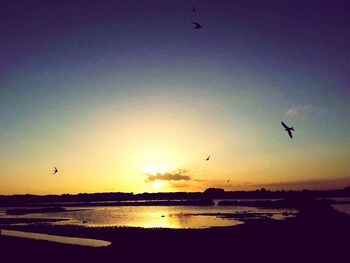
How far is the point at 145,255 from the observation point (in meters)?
26.6

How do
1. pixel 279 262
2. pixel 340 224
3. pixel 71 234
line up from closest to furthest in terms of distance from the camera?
pixel 279 262 < pixel 340 224 < pixel 71 234

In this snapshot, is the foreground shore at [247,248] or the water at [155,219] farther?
the water at [155,219]

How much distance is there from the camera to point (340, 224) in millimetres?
30125

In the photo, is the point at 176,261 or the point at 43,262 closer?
the point at 176,261

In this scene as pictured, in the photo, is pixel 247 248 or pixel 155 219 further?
pixel 155 219

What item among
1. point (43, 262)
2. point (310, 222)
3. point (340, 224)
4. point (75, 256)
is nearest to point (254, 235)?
point (310, 222)

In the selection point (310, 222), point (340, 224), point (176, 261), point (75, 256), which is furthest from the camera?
point (310, 222)

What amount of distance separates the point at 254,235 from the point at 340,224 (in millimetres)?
7322

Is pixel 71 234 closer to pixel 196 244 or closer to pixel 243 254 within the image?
pixel 196 244

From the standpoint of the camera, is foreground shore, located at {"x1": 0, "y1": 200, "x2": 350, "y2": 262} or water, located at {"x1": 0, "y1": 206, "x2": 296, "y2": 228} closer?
foreground shore, located at {"x1": 0, "y1": 200, "x2": 350, "y2": 262}

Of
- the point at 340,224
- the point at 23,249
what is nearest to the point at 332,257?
the point at 340,224

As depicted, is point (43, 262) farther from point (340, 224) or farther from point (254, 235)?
point (340, 224)

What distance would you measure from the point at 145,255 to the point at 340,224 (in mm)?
15820

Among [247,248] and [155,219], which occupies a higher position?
[155,219]
